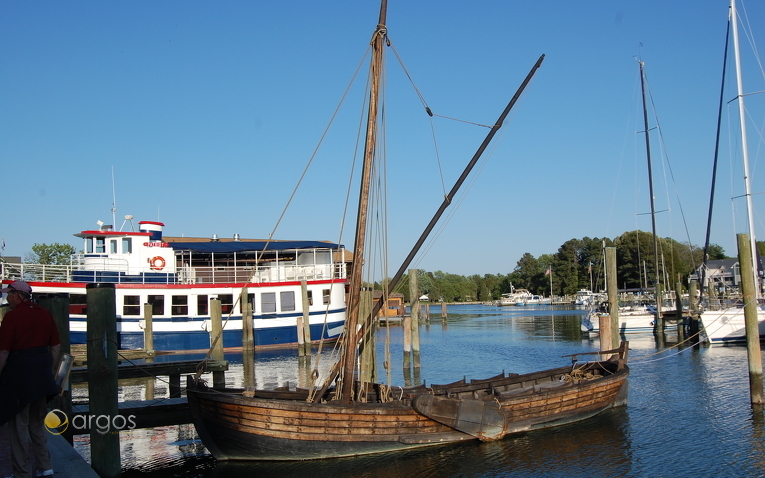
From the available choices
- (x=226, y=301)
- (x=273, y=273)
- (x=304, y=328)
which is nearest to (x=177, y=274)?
(x=226, y=301)

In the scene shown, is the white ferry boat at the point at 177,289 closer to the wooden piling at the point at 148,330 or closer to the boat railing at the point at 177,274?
the boat railing at the point at 177,274

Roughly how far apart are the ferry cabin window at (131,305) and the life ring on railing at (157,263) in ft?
6.56

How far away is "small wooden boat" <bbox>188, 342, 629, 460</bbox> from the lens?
11.8m

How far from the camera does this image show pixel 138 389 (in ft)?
74.2

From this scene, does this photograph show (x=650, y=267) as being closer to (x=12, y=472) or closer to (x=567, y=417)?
(x=567, y=417)

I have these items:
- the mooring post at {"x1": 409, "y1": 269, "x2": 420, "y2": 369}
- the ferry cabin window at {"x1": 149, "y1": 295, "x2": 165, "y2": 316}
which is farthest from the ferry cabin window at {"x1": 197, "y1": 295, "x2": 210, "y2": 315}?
the mooring post at {"x1": 409, "y1": 269, "x2": 420, "y2": 369}

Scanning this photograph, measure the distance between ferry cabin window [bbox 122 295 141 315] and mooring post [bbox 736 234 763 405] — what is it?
25846mm

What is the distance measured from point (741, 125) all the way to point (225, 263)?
2749cm

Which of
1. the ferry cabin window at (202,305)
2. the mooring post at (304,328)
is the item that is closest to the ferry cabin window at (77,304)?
the ferry cabin window at (202,305)

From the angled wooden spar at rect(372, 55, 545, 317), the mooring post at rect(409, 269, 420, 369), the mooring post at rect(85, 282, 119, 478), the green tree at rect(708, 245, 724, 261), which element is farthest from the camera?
the green tree at rect(708, 245, 724, 261)

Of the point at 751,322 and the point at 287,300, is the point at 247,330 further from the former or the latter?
the point at 751,322

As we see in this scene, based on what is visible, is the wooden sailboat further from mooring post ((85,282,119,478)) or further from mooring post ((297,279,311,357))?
mooring post ((297,279,311,357))

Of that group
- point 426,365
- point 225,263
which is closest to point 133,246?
point 225,263

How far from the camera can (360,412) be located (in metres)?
12.2
